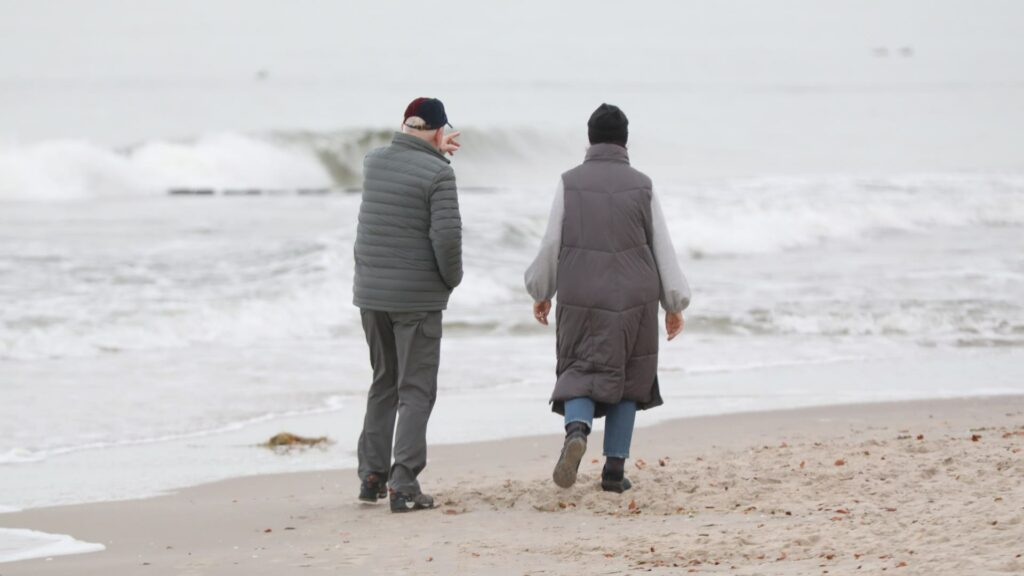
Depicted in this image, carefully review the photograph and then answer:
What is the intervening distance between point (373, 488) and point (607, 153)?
1710 mm

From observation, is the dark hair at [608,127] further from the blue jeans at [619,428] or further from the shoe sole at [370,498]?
the shoe sole at [370,498]

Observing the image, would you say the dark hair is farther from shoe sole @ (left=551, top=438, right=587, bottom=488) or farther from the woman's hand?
shoe sole @ (left=551, top=438, right=587, bottom=488)

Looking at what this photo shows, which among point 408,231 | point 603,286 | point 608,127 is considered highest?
point 608,127

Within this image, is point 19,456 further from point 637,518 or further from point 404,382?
point 637,518

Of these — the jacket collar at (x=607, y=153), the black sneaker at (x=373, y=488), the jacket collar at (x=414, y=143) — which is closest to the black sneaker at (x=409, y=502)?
the black sneaker at (x=373, y=488)

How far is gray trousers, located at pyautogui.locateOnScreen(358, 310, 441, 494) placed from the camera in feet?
19.8

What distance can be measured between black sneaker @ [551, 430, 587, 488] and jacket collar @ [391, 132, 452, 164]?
4.05 ft

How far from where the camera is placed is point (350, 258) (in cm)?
1720

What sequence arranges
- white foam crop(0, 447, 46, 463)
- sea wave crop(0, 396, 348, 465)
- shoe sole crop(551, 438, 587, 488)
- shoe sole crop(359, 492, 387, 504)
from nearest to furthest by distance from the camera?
1. shoe sole crop(551, 438, 587, 488)
2. shoe sole crop(359, 492, 387, 504)
3. white foam crop(0, 447, 46, 463)
4. sea wave crop(0, 396, 348, 465)

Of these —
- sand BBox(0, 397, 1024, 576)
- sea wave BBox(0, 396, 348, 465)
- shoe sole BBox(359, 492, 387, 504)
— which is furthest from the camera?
sea wave BBox(0, 396, 348, 465)

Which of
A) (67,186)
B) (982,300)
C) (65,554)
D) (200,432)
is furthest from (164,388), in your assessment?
(67,186)

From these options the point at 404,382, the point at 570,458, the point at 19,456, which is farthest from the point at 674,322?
the point at 19,456

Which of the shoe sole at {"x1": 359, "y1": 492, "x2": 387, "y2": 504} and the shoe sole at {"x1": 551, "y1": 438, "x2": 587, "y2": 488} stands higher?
the shoe sole at {"x1": 551, "y1": 438, "x2": 587, "y2": 488}

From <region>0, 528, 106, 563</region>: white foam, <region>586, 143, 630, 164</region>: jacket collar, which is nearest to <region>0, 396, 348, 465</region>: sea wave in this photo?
<region>0, 528, 106, 563</region>: white foam
